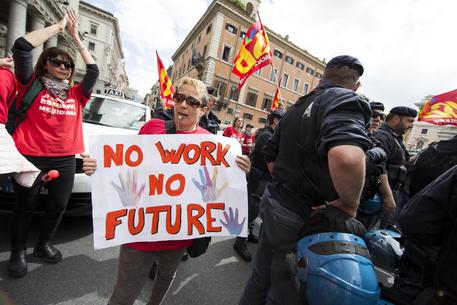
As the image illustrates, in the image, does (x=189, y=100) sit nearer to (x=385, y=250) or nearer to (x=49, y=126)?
(x=49, y=126)

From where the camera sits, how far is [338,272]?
2.81ft

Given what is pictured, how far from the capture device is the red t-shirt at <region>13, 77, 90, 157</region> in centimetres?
199

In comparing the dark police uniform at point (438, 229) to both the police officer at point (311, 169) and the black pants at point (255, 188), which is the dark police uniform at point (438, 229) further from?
the black pants at point (255, 188)

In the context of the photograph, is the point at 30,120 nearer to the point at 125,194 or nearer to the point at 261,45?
the point at 125,194

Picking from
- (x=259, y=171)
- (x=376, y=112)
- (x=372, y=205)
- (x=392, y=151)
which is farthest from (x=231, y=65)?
(x=372, y=205)

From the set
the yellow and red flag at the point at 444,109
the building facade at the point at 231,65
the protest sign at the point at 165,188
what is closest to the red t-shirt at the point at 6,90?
the protest sign at the point at 165,188

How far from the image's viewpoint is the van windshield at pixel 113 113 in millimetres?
3902

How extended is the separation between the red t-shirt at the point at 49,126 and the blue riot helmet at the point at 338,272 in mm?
2210

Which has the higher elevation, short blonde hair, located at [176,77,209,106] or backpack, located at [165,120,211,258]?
short blonde hair, located at [176,77,209,106]

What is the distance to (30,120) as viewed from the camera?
1993 mm

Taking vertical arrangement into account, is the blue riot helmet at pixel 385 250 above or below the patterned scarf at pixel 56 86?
below

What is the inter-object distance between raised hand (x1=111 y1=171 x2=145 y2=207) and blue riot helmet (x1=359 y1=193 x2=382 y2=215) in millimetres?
2622

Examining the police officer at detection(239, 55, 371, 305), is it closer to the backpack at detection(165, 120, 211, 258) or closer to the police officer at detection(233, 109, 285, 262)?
the backpack at detection(165, 120, 211, 258)

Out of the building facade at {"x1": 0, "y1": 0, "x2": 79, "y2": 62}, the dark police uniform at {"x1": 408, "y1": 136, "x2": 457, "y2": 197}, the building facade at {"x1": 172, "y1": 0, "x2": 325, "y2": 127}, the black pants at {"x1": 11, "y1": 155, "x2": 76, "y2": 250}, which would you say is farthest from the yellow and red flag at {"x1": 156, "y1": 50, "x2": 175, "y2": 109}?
the building facade at {"x1": 172, "y1": 0, "x2": 325, "y2": 127}
